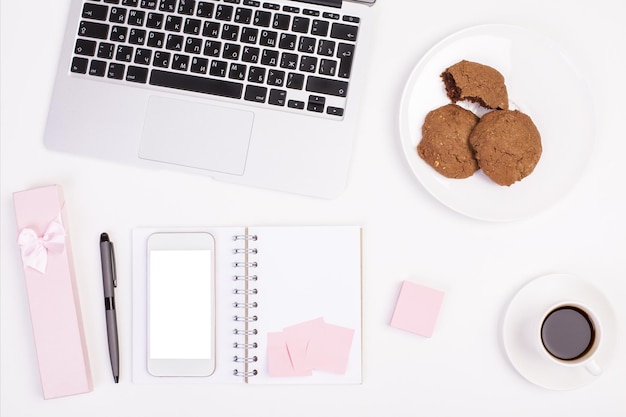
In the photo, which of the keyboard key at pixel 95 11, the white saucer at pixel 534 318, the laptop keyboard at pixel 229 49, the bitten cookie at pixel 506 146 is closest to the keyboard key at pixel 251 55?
the laptop keyboard at pixel 229 49

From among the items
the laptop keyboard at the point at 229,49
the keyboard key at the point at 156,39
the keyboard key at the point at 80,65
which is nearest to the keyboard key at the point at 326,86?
the laptop keyboard at the point at 229,49

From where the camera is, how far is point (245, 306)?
0.86 meters

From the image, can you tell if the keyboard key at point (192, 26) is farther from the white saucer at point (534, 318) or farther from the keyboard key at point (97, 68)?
the white saucer at point (534, 318)

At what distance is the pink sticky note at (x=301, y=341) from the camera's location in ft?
2.81

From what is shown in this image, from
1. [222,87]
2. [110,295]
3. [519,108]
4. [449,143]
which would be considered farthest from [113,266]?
[519,108]

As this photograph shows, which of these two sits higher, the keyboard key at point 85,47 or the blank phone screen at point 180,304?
the keyboard key at point 85,47

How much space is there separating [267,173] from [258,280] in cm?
16

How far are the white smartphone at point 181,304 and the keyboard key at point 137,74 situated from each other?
0.72ft

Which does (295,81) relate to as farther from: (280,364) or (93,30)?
(280,364)

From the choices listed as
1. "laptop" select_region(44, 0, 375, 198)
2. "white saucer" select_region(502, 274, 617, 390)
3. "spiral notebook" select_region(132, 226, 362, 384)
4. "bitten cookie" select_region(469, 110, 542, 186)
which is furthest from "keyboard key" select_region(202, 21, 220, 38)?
"white saucer" select_region(502, 274, 617, 390)

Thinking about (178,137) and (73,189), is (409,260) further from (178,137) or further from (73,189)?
(73,189)

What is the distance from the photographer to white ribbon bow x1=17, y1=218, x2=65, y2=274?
83cm

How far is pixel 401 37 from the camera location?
867 mm

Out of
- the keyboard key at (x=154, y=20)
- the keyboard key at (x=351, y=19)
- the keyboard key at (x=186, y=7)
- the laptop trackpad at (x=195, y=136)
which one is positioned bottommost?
the laptop trackpad at (x=195, y=136)
